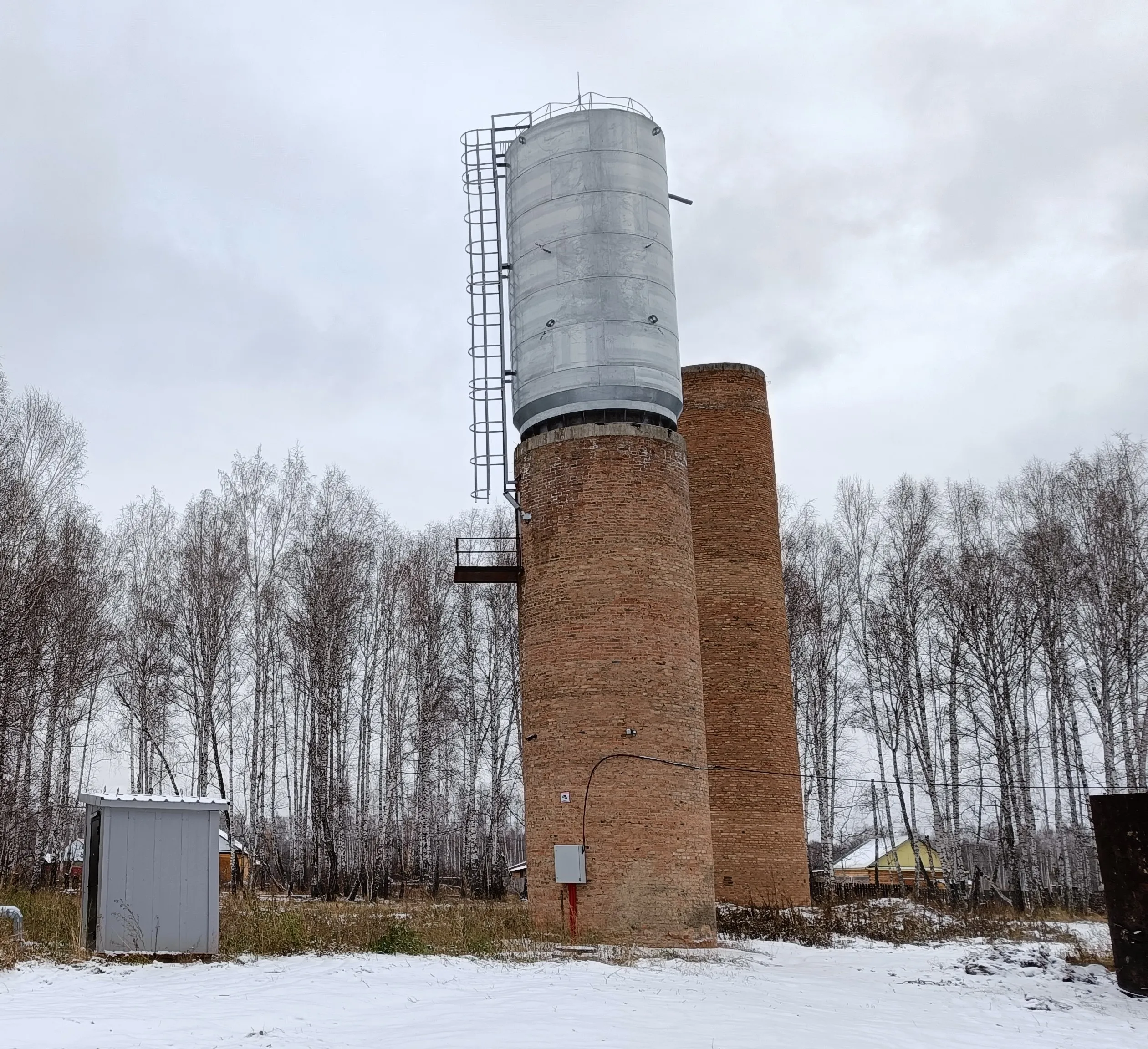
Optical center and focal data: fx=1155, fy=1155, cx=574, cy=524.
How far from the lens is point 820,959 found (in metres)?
17.6

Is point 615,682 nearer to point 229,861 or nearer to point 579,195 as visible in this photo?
point 579,195

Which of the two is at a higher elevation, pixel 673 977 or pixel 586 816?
pixel 586 816

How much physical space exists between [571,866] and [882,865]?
40263 millimetres

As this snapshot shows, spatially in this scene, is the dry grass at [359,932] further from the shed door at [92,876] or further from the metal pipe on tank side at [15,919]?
the metal pipe on tank side at [15,919]

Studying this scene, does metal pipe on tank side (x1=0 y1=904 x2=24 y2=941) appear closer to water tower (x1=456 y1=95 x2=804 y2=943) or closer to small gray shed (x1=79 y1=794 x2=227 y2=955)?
small gray shed (x1=79 y1=794 x2=227 y2=955)

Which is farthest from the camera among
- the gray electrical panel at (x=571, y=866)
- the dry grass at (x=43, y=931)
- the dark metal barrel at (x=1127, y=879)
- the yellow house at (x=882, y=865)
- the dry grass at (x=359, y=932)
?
the yellow house at (x=882, y=865)

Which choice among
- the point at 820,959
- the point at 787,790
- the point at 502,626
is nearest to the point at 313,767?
the point at 502,626

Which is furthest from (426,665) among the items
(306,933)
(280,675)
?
(306,933)

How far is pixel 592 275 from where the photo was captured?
19766 millimetres

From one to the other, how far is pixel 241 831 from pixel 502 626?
9.34 metres

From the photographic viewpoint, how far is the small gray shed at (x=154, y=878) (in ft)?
43.5

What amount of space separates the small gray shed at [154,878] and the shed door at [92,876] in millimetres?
12

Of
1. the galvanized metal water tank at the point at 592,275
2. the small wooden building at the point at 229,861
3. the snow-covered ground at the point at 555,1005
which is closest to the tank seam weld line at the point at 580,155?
the galvanized metal water tank at the point at 592,275

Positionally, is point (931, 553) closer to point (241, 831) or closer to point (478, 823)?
point (478, 823)
